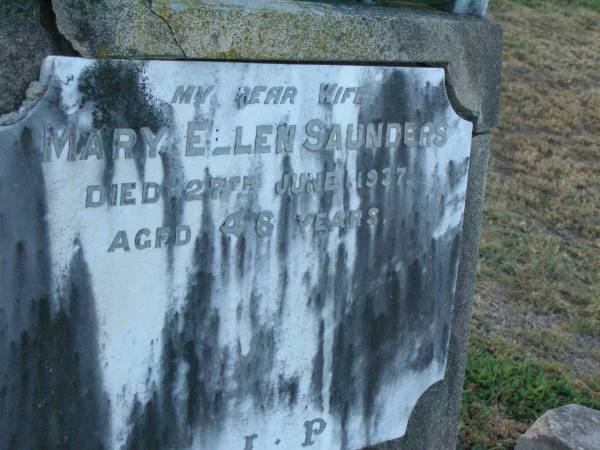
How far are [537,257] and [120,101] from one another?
3739 millimetres

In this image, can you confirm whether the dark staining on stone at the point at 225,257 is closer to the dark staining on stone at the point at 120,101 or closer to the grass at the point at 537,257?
the dark staining on stone at the point at 120,101

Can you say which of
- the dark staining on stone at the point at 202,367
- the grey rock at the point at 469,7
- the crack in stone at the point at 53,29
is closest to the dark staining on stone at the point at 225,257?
the dark staining on stone at the point at 202,367

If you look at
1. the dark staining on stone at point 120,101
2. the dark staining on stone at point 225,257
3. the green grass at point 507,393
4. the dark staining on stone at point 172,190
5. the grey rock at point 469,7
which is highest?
the grey rock at point 469,7

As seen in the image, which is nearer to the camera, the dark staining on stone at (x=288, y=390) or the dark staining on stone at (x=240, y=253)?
the dark staining on stone at (x=240, y=253)

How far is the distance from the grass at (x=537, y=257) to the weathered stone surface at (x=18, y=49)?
226cm

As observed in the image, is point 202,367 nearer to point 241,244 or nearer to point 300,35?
point 241,244

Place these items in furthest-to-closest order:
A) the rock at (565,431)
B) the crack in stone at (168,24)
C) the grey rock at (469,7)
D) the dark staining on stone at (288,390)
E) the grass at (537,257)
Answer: the grass at (537,257) → the rock at (565,431) → the grey rock at (469,7) → the dark staining on stone at (288,390) → the crack in stone at (168,24)

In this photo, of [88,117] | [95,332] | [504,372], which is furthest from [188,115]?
[504,372]

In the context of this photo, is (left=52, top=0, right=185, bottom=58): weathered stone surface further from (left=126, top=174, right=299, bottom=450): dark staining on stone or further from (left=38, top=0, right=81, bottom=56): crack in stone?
(left=126, top=174, right=299, bottom=450): dark staining on stone

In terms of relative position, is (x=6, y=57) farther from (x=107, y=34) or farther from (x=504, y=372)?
(x=504, y=372)

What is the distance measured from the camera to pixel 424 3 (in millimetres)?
2518

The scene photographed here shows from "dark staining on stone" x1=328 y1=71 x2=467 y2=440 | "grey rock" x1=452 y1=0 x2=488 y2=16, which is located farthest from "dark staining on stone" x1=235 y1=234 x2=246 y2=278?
"grey rock" x1=452 y1=0 x2=488 y2=16

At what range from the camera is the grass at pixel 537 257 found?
354 cm

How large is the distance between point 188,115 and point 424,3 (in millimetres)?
995
